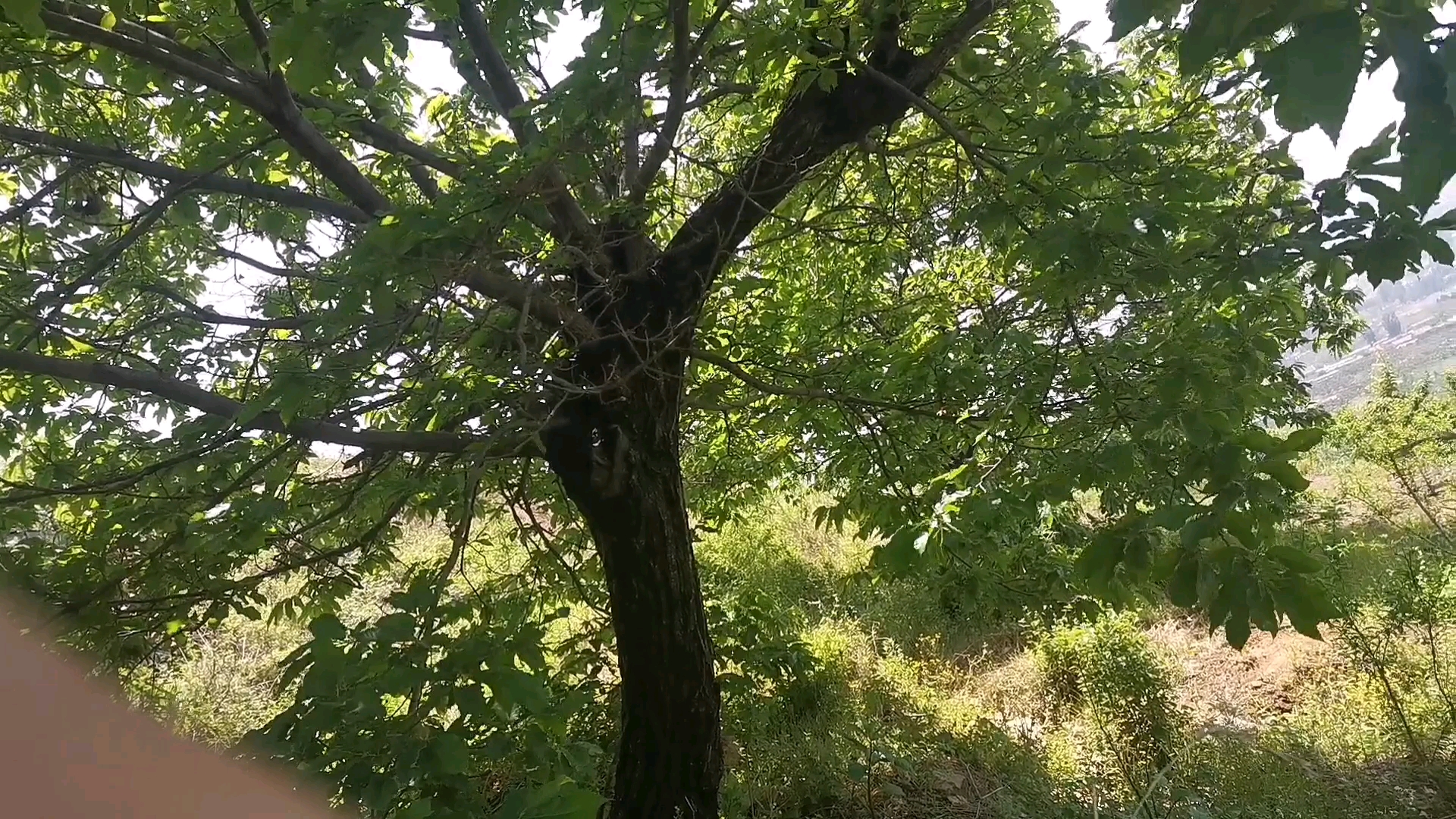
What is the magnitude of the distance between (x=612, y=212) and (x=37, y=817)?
1.85 metres

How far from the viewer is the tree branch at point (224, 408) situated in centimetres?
163

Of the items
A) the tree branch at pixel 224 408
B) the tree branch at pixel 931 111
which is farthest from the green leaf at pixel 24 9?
the tree branch at pixel 931 111

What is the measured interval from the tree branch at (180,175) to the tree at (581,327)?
18 millimetres

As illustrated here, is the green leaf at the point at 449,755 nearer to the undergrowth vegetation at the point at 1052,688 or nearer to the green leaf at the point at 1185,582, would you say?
the undergrowth vegetation at the point at 1052,688

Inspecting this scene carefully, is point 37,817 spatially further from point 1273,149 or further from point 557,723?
point 1273,149

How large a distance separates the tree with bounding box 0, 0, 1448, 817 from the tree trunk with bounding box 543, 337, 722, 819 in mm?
14

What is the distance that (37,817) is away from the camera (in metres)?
1.23

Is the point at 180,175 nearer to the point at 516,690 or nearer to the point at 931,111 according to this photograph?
the point at 516,690

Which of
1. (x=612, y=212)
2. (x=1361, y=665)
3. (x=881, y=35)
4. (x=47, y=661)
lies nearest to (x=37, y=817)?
(x=47, y=661)

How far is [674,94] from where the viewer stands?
6.87ft

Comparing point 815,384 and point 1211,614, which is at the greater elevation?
point 815,384

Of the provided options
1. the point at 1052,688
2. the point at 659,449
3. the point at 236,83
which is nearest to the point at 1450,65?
the point at 659,449

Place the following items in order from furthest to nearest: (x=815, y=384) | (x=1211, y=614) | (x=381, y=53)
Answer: (x=815, y=384) → (x=381, y=53) → (x=1211, y=614)

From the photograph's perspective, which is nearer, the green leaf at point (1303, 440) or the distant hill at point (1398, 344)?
the green leaf at point (1303, 440)
